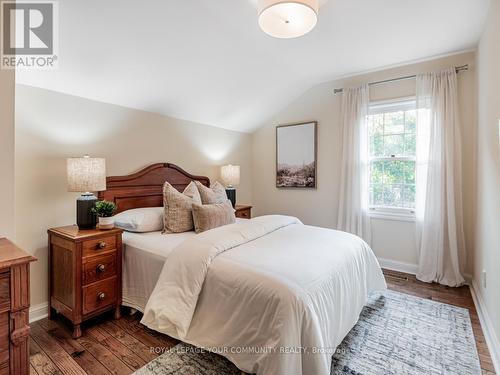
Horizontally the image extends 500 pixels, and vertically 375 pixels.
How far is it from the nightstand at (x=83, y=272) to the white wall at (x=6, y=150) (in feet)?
1.76

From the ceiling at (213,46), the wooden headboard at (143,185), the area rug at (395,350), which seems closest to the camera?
the area rug at (395,350)

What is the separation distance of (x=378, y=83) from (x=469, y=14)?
3.79 ft

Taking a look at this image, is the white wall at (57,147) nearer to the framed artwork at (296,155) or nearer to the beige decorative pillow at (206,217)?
the beige decorative pillow at (206,217)

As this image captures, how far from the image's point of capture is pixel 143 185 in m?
3.01

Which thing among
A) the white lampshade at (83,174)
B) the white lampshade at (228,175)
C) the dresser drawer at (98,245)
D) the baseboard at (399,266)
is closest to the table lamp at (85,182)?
the white lampshade at (83,174)

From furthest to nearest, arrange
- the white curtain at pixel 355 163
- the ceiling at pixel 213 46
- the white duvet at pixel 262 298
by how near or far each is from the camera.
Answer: the white curtain at pixel 355 163
the ceiling at pixel 213 46
the white duvet at pixel 262 298

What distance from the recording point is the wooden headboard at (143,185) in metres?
2.74

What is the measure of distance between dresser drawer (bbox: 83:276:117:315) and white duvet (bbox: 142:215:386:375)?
0.55 metres

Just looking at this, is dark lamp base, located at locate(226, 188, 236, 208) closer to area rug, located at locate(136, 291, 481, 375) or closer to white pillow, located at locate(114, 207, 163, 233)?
white pillow, located at locate(114, 207, 163, 233)

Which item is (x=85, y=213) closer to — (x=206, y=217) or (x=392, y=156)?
(x=206, y=217)

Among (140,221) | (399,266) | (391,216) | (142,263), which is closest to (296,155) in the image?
(391,216)

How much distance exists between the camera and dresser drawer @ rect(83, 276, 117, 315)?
203 cm

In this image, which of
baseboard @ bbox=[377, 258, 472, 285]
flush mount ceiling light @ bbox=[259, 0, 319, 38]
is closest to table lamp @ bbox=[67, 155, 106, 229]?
flush mount ceiling light @ bbox=[259, 0, 319, 38]

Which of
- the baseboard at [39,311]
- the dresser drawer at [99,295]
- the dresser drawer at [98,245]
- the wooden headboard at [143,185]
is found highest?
the wooden headboard at [143,185]
